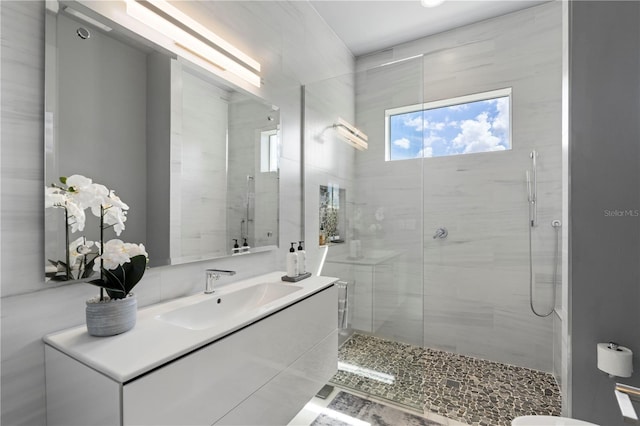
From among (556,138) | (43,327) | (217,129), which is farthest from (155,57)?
(556,138)

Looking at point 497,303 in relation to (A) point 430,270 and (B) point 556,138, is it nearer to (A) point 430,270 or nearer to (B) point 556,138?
(A) point 430,270

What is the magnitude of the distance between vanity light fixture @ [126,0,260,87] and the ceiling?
43.8 inches

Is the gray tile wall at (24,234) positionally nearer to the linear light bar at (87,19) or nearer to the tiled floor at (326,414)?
the linear light bar at (87,19)

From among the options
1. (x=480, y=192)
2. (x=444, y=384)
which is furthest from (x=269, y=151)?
(x=444, y=384)

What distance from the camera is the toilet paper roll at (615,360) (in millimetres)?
1069

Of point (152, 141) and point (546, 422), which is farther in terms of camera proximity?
point (152, 141)

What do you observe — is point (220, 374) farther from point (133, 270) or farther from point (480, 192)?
point (480, 192)

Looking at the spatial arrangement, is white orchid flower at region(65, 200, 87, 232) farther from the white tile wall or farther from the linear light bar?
the white tile wall

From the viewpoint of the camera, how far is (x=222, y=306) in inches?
56.3

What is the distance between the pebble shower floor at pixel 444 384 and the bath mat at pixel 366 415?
94mm

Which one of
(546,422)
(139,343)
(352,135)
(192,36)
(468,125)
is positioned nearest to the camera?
(139,343)

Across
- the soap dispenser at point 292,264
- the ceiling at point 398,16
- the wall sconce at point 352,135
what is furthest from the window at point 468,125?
the soap dispenser at point 292,264

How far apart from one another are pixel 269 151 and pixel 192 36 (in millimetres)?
751

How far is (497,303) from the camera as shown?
253 centimetres
